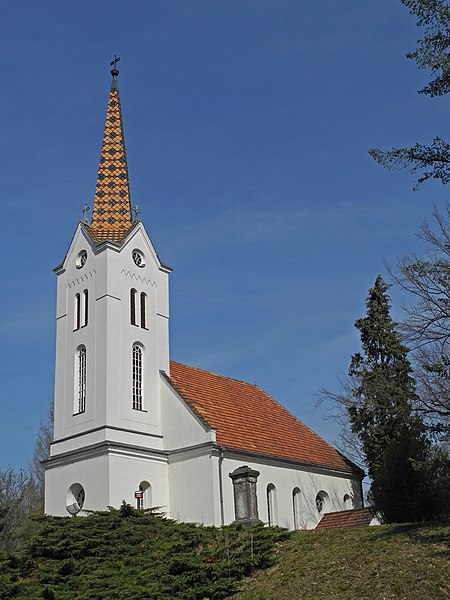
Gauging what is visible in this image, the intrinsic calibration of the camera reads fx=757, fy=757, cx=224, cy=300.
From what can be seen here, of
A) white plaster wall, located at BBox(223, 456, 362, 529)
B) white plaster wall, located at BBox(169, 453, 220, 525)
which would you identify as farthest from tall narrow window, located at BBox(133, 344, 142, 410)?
white plaster wall, located at BBox(223, 456, 362, 529)

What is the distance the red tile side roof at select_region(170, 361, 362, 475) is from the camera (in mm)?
31125

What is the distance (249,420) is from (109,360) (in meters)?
7.29

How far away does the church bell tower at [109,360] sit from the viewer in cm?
2898

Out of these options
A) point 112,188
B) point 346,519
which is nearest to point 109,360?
point 112,188

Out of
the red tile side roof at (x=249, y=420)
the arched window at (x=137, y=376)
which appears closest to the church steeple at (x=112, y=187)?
the arched window at (x=137, y=376)

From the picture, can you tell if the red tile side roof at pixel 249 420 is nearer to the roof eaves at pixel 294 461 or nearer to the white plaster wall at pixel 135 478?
the roof eaves at pixel 294 461

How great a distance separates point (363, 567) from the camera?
1644cm

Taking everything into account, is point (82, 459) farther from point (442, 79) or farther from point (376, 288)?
point (442, 79)

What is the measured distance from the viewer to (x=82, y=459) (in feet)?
96.4

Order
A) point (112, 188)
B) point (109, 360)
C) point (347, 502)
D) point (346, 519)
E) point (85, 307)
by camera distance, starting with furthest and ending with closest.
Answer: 1. point (347, 502)
2. point (112, 188)
3. point (85, 307)
4. point (346, 519)
5. point (109, 360)

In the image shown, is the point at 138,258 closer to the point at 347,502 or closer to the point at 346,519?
the point at 346,519

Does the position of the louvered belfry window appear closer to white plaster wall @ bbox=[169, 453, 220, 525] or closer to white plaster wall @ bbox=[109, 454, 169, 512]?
white plaster wall @ bbox=[109, 454, 169, 512]

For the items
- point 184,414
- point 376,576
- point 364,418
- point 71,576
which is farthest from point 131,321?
point 376,576

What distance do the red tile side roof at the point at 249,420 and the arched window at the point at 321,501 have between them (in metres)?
1.34
